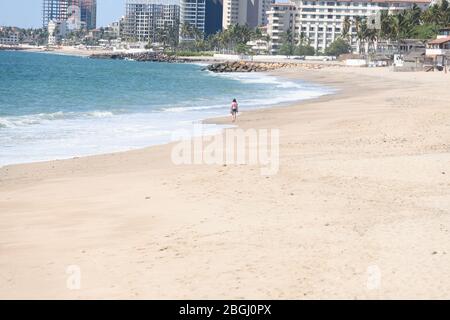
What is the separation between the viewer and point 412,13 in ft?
469

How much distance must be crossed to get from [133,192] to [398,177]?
19.9 feet

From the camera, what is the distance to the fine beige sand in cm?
980

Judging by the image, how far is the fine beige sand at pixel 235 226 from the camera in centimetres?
→ 980

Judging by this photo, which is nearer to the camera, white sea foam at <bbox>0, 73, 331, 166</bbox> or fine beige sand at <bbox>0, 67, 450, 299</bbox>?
fine beige sand at <bbox>0, 67, 450, 299</bbox>

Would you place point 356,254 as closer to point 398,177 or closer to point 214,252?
point 214,252

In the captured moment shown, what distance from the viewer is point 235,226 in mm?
12789

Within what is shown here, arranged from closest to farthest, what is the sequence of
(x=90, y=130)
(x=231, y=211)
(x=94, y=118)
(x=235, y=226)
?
(x=235, y=226) → (x=231, y=211) → (x=90, y=130) → (x=94, y=118)

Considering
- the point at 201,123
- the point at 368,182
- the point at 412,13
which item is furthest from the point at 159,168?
the point at 412,13

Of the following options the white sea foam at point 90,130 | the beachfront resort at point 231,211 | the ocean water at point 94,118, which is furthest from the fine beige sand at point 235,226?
the ocean water at point 94,118

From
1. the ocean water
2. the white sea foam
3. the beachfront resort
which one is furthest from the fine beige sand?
the ocean water

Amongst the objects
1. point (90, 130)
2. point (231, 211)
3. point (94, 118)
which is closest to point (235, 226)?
point (231, 211)

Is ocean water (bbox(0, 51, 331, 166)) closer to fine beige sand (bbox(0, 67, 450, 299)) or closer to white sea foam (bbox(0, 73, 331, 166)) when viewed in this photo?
white sea foam (bbox(0, 73, 331, 166))

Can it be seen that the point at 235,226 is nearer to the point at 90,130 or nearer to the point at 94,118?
the point at 90,130

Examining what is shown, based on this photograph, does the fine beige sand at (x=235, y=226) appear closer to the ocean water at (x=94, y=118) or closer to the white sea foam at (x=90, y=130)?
the white sea foam at (x=90, y=130)
